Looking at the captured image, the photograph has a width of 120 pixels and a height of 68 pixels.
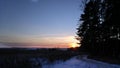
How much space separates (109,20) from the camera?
36250 millimetres

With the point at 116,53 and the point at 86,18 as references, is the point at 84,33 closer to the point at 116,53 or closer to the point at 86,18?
the point at 86,18

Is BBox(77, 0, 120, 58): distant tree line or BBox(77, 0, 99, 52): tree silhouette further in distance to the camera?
BBox(77, 0, 99, 52): tree silhouette

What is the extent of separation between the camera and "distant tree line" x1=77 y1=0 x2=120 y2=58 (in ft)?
118

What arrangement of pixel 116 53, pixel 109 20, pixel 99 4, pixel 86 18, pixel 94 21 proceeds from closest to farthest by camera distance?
pixel 109 20, pixel 116 53, pixel 99 4, pixel 94 21, pixel 86 18

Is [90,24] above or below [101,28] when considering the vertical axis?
above

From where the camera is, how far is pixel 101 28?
4547 cm

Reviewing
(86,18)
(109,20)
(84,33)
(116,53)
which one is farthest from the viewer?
(84,33)

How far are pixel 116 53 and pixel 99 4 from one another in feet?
38.9

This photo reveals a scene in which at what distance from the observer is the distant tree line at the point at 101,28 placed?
35834 millimetres

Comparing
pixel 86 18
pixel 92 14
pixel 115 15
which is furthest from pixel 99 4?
pixel 115 15

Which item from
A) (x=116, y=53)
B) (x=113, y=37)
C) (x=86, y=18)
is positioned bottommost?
(x=116, y=53)

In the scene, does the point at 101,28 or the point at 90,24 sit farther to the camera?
the point at 90,24

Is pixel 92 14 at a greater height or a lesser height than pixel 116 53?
greater

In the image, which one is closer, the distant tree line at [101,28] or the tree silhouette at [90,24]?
the distant tree line at [101,28]
